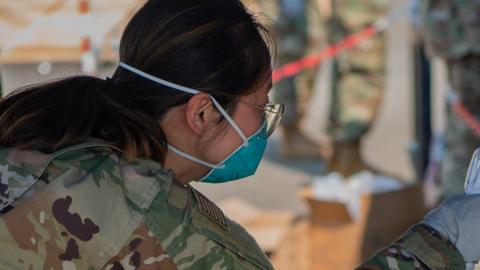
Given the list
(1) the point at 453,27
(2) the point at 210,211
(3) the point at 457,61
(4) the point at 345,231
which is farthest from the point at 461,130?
(2) the point at 210,211

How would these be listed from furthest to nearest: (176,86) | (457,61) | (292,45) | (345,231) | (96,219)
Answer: (292,45) < (457,61) < (345,231) < (176,86) < (96,219)

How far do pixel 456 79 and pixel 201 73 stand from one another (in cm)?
308

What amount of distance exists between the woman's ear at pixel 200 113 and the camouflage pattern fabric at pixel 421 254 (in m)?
0.34

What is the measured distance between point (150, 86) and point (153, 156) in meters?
0.11

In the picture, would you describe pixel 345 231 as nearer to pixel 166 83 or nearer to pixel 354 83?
pixel 354 83

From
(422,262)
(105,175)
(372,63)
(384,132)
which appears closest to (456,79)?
(372,63)

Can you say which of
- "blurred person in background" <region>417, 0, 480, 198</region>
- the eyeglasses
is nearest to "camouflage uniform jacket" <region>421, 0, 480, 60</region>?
"blurred person in background" <region>417, 0, 480, 198</region>

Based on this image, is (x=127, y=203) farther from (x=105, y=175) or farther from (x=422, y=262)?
(x=422, y=262)

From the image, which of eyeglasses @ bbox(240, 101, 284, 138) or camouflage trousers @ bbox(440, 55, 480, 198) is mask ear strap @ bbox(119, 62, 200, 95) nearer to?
eyeglasses @ bbox(240, 101, 284, 138)

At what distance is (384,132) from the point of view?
8.41 metres

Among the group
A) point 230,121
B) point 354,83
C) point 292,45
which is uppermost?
point 230,121

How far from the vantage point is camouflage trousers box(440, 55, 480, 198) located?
14.0ft

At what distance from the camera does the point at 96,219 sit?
141cm

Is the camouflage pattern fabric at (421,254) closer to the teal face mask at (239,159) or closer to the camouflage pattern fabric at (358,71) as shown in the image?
the teal face mask at (239,159)
